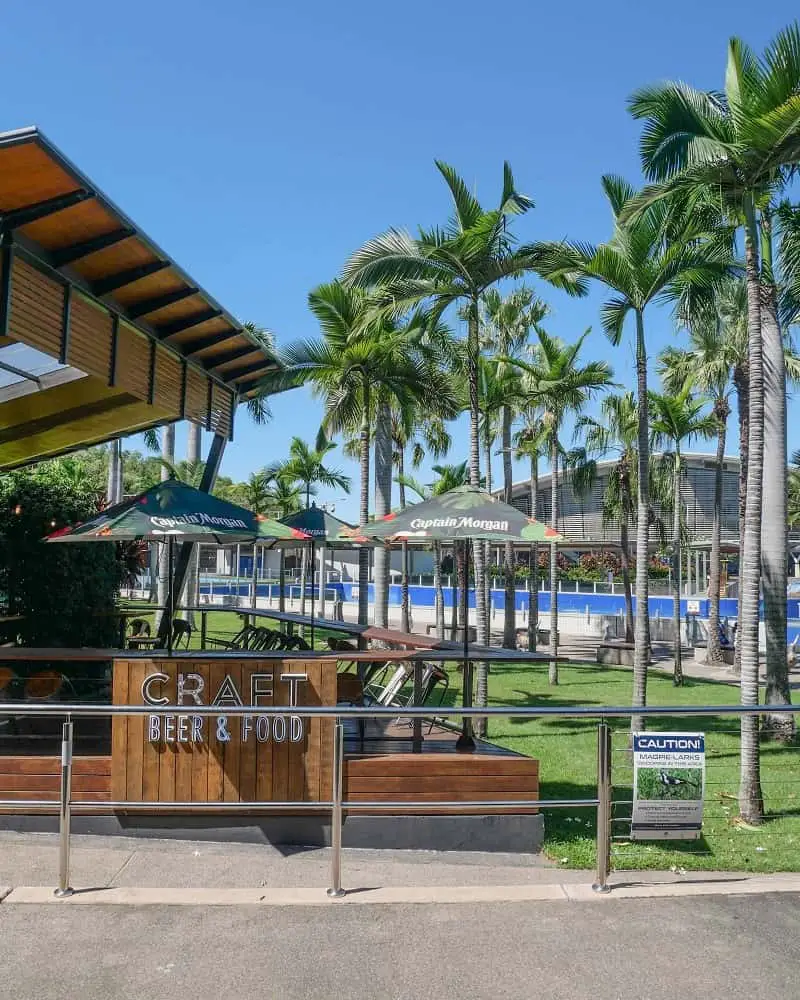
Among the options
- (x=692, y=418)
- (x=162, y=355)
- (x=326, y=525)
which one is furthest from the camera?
(x=692, y=418)

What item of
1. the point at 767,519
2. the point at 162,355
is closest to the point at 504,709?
Result: the point at 162,355

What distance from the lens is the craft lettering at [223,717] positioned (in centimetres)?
717

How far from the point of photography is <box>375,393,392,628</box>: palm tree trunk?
74.0 feet

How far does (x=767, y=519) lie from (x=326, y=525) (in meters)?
6.84

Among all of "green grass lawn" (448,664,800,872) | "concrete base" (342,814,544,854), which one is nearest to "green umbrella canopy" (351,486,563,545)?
"green grass lawn" (448,664,800,872)

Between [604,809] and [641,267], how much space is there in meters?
8.07

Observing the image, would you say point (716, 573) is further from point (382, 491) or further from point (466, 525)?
point (466, 525)

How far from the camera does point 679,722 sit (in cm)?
1548

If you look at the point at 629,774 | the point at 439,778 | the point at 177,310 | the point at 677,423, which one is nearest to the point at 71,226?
the point at 177,310

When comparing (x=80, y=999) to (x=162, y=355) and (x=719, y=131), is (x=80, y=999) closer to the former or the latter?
(x=162, y=355)

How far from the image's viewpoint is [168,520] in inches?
312

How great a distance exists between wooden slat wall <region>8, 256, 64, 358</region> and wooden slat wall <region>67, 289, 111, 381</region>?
0.87 feet

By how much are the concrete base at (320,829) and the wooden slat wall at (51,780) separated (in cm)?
17

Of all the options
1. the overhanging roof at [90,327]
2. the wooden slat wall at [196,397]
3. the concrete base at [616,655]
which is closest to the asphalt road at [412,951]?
the overhanging roof at [90,327]
